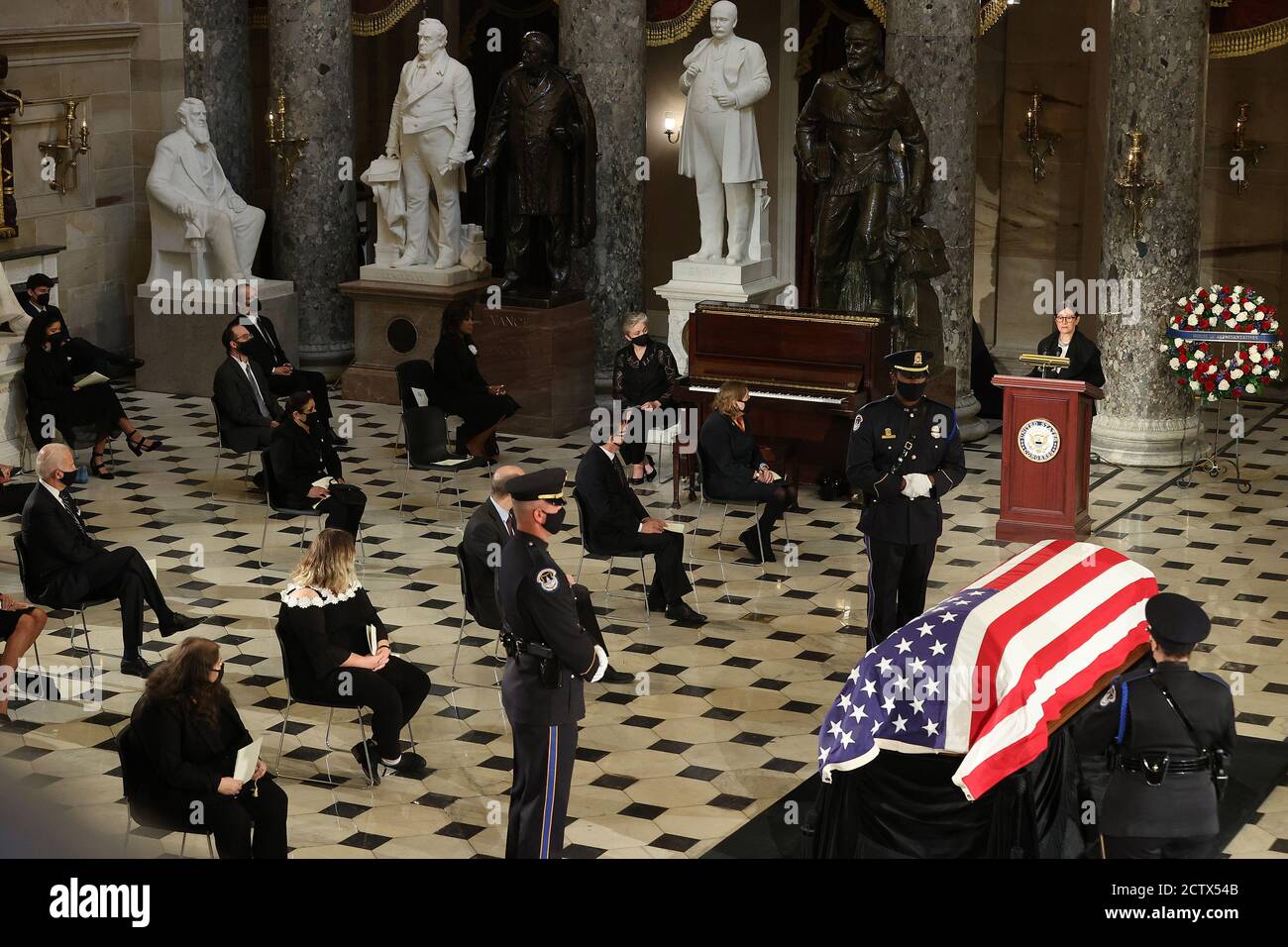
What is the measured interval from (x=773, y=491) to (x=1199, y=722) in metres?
4.98

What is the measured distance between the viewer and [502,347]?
13.7 meters

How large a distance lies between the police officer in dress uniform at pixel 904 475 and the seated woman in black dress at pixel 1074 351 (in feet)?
9.58

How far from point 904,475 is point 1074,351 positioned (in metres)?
3.34

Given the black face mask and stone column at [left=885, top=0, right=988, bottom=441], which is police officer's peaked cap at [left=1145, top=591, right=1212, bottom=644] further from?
stone column at [left=885, top=0, right=988, bottom=441]

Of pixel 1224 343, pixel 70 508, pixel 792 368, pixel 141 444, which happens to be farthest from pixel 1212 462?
pixel 70 508

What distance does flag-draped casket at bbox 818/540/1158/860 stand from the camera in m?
5.72

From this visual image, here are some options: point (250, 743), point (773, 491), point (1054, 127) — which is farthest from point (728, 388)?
point (1054, 127)

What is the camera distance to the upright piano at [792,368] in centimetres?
1149

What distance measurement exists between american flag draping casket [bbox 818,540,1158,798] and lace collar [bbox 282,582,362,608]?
2024 millimetres

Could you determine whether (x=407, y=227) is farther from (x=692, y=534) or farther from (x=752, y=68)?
(x=692, y=534)

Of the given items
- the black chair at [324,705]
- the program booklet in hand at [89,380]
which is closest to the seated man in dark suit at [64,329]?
the program booklet in hand at [89,380]

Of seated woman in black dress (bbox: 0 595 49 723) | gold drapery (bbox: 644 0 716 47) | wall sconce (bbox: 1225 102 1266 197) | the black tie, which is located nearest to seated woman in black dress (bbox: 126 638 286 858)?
seated woman in black dress (bbox: 0 595 49 723)

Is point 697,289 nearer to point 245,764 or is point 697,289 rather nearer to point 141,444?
point 141,444

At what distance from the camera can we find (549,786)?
5977 millimetres
